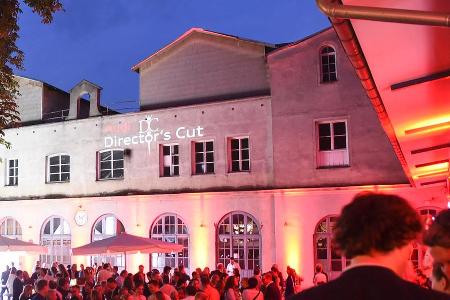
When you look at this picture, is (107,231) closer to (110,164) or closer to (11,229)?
(110,164)

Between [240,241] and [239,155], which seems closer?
[240,241]

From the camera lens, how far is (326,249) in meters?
22.4

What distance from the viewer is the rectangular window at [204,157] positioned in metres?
25.2

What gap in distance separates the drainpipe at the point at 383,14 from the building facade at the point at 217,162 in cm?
1693

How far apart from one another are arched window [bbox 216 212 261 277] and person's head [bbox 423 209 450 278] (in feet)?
66.8

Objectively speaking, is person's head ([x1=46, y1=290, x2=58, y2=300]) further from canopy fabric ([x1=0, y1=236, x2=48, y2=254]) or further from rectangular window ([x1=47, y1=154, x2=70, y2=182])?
rectangular window ([x1=47, y1=154, x2=70, y2=182])

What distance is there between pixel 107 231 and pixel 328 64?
12.1m

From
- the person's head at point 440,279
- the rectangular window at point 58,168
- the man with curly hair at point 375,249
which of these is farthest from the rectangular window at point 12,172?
the man with curly hair at point 375,249

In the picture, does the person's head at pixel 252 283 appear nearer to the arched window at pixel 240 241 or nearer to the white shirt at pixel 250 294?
the white shirt at pixel 250 294

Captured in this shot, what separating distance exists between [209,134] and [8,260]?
11.7 m

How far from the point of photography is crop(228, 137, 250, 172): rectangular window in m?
24.5

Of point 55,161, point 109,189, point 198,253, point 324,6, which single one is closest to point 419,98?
point 324,6

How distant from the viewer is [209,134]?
25094 millimetres

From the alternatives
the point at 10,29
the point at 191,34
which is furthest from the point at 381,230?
the point at 191,34
